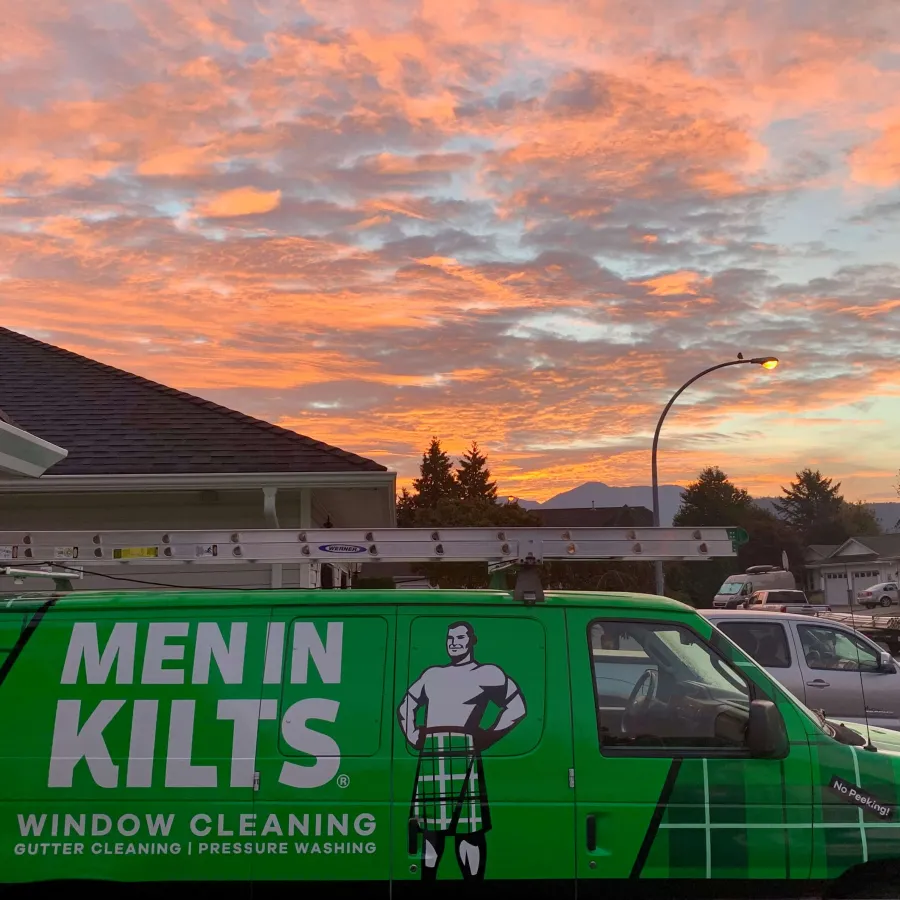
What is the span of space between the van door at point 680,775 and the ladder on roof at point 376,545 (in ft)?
1.05

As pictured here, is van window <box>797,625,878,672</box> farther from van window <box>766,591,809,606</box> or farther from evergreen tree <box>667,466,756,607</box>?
evergreen tree <box>667,466,756,607</box>

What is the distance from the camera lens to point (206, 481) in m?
11.1

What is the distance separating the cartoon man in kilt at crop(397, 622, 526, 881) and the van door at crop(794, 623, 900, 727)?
21.4 ft

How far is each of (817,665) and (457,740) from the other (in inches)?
270

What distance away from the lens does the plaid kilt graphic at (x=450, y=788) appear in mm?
4070

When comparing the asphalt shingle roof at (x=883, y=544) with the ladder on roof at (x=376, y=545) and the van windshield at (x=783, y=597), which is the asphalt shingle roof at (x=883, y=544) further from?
the ladder on roof at (x=376, y=545)

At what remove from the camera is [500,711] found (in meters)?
4.20

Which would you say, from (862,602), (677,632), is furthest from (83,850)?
(862,602)

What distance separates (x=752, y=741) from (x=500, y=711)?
1.10 metres

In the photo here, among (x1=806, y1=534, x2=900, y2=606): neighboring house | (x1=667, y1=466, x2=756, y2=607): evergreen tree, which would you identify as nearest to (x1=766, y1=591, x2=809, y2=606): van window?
(x1=667, y1=466, x2=756, y2=607): evergreen tree

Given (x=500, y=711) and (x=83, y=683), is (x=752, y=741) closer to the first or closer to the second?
(x=500, y=711)

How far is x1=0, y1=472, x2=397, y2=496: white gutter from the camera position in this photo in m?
11.0

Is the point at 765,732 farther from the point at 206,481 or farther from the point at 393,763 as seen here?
the point at 206,481

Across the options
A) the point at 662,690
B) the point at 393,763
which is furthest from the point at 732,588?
the point at 393,763
